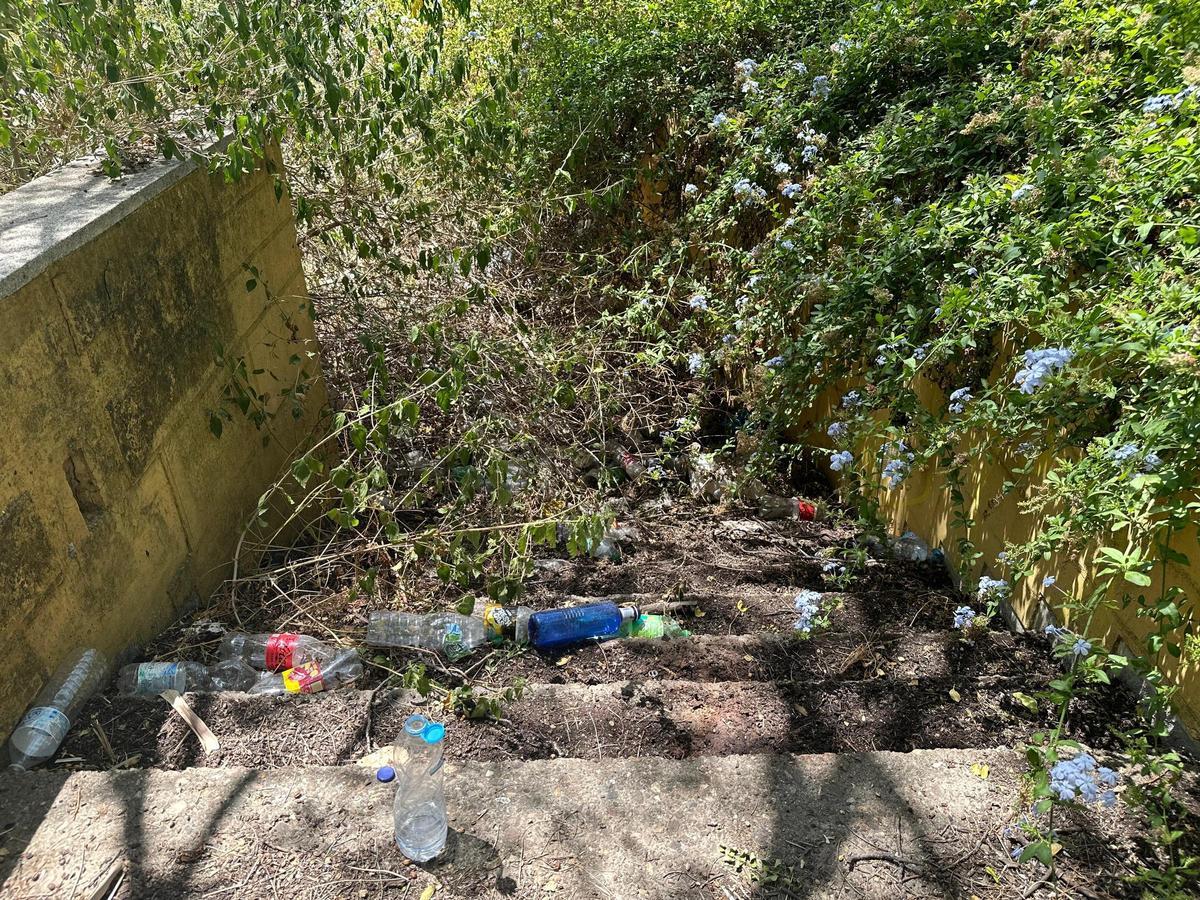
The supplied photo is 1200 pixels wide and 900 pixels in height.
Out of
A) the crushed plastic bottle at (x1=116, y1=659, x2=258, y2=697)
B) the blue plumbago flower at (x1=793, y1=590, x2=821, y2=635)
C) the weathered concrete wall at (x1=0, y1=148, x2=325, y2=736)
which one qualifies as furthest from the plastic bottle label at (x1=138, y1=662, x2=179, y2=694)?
the blue plumbago flower at (x1=793, y1=590, x2=821, y2=635)

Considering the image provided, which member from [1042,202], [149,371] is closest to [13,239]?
[149,371]

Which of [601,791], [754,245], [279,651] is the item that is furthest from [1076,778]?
[754,245]

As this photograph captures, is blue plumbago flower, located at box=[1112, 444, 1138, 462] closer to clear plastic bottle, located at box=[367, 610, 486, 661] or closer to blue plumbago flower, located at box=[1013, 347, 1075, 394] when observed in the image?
blue plumbago flower, located at box=[1013, 347, 1075, 394]

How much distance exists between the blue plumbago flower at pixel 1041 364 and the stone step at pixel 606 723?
2.85ft

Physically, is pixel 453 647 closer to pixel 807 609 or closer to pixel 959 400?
pixel 807 609

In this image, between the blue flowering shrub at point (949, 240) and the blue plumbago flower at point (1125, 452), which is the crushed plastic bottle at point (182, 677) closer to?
the blue flowering shrub at point (949, 240)

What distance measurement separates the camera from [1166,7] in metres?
2.54

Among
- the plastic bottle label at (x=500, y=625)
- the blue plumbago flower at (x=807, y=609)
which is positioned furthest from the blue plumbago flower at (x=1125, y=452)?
the plastic bottle label at (x=500, y=625)

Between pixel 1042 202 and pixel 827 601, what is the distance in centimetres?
141

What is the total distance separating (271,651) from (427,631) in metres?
0.52

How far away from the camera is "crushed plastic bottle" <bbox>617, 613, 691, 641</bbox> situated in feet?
10.2

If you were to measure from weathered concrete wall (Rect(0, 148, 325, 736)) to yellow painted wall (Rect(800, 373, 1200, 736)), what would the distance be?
2440 millimetres

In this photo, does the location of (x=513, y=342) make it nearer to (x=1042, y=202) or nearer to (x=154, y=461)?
(x=154, y=461)

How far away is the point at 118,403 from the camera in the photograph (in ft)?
8.35
